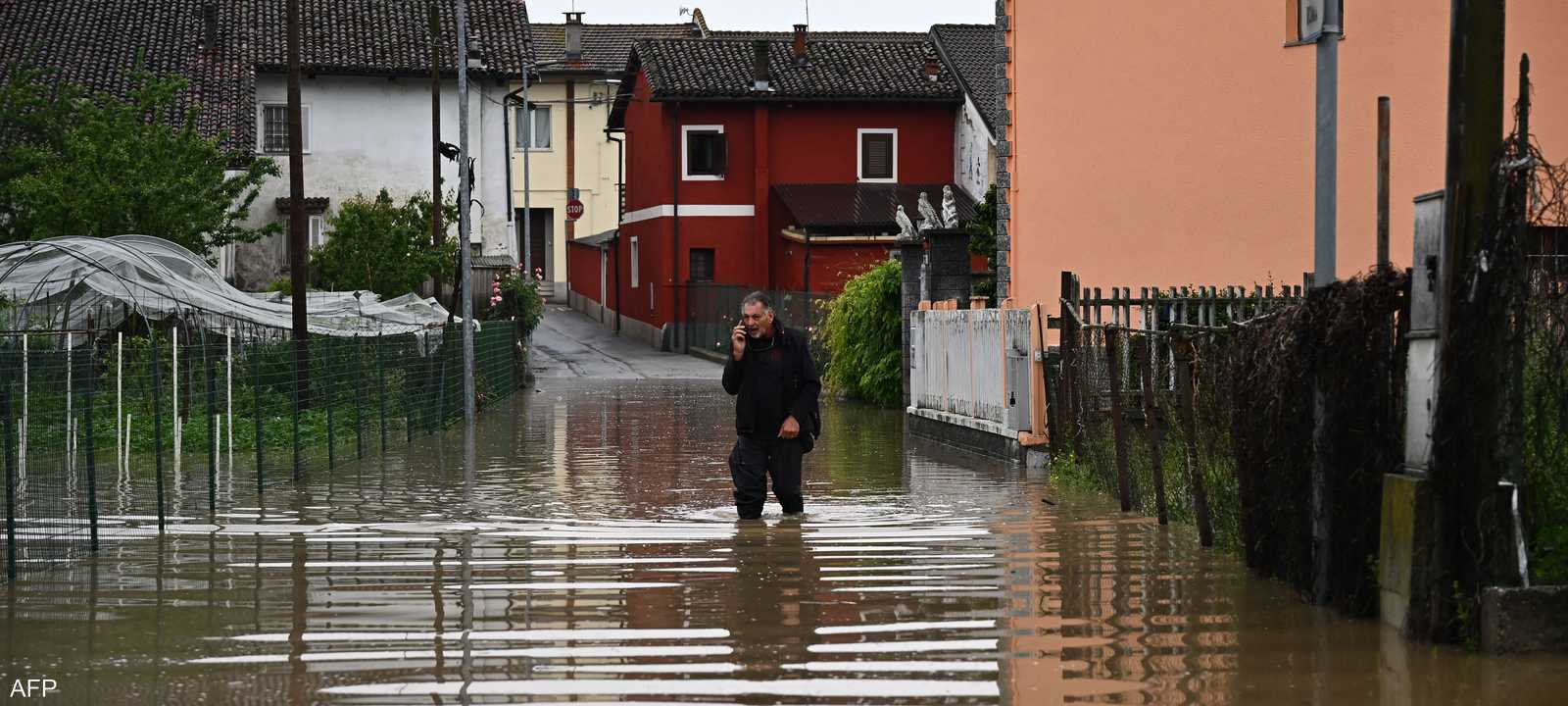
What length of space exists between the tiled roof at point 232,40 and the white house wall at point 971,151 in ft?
41.9

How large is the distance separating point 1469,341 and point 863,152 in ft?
159

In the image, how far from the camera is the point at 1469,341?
8336 mm

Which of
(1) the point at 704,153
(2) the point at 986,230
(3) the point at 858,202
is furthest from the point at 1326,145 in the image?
(1) the point at 704,153

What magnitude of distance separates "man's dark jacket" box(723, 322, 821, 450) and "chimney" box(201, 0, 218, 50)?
126 ft

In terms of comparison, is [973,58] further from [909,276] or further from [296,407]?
[296,407]

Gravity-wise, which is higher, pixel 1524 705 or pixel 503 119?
pixel 503 119

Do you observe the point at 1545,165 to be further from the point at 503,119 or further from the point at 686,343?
the point at 686,343

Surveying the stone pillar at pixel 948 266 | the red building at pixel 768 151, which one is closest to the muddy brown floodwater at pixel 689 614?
the stone pillar at pixel 948 266

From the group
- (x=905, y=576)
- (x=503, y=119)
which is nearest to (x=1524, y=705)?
(x=905, y=576)

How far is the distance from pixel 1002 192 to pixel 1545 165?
17.4 metres

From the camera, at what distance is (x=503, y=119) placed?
1959 inches

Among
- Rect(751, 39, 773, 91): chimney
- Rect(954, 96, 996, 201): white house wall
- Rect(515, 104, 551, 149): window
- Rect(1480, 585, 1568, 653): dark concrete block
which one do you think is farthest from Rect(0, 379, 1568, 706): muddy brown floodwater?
Rect(515, 104, 551, 149): window

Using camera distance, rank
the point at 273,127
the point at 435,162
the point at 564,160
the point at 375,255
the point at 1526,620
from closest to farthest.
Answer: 1. the point at 1526,620
2. the point at 375,255
3. the point at 435,162
4. the point at 273,127
5. the point at 564,160

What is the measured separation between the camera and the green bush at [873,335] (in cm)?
3116
